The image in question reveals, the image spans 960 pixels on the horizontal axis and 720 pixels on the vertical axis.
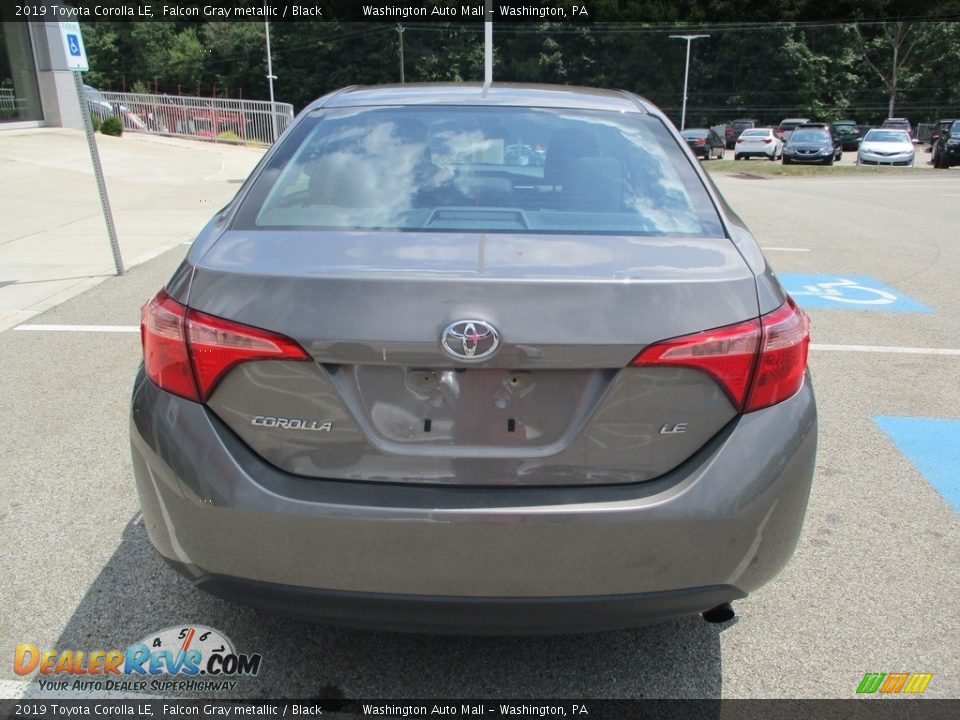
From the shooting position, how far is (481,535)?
1.89 metres

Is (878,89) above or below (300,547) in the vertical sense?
below

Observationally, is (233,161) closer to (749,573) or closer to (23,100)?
(23,100)

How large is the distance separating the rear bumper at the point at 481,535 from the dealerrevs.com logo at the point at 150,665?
1.77ft

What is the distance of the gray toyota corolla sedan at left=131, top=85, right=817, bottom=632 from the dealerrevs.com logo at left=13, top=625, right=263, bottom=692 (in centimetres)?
50

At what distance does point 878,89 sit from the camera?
2608 inches

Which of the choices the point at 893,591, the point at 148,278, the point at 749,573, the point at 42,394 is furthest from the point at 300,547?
the point at 148,278

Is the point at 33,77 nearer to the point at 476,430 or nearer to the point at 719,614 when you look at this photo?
the point at 476,430

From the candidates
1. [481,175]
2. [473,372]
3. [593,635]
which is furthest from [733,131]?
[473,372]

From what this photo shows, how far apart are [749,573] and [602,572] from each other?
423 millimetres

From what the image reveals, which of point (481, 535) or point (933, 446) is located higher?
point (481, 535)

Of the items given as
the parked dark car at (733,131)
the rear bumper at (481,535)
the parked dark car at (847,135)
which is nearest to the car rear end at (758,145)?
the parked dark car at (847,135)

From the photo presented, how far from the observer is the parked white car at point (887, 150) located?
30938 mm
